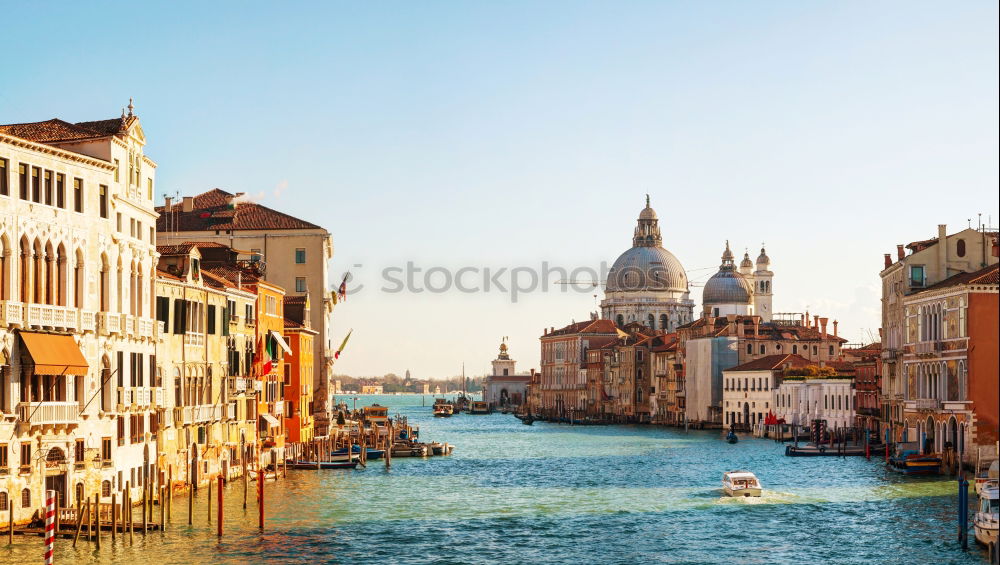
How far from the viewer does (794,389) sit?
8031 centimetres

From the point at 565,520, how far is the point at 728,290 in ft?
316

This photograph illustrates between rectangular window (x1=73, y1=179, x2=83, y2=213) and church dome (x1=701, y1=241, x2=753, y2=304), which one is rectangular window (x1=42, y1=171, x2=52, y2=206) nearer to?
rectangular window (x1=73, y1=179, x2=83, y2=213)

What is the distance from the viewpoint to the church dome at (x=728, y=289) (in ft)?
424

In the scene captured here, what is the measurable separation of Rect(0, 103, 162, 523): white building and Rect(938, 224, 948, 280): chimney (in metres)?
29.3

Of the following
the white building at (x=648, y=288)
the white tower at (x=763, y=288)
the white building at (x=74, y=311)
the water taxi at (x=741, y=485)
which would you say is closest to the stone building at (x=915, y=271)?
the water taxi at (x=741, y=485)

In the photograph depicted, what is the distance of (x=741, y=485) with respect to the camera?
132ft

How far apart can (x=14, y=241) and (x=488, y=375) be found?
526ft

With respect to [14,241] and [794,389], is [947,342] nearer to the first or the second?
[14,241]

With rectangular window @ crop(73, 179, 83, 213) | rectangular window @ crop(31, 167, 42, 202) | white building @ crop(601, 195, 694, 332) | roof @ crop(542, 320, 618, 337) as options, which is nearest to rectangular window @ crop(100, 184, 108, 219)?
rectangular window @ crop(73, 179, 83, 213)

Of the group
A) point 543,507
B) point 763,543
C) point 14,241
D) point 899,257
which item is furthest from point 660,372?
point 14,241

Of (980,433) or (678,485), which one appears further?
(678,485)

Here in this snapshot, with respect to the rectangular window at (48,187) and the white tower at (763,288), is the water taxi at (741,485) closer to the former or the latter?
the rectangular window at (48,187)

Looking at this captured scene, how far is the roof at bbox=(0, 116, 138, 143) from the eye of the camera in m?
28.8

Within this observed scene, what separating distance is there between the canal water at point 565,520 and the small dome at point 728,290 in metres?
74.4
